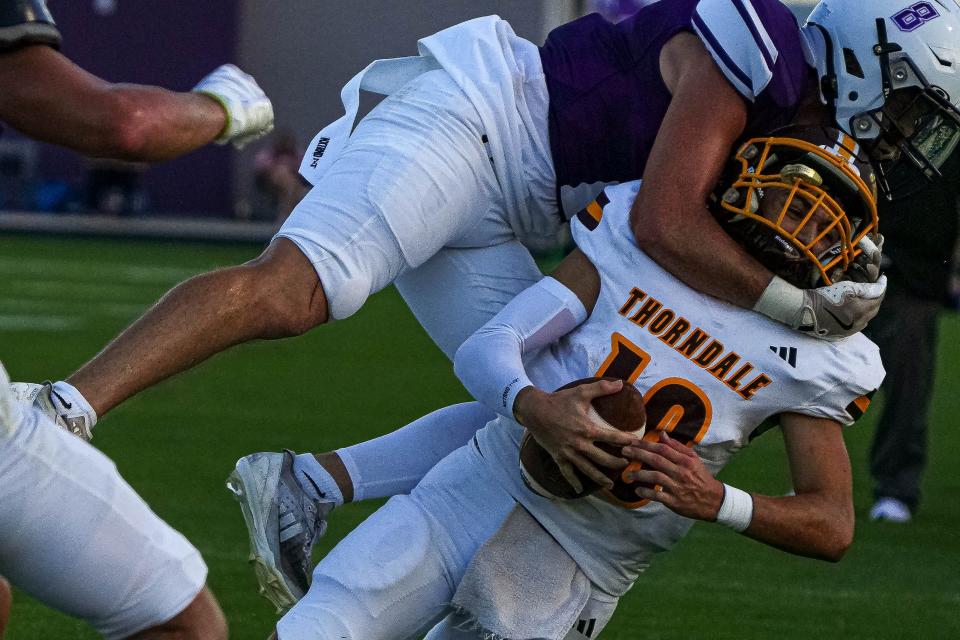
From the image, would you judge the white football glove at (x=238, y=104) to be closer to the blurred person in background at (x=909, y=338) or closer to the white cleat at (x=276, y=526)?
the white cleat at (x=276, y=526)

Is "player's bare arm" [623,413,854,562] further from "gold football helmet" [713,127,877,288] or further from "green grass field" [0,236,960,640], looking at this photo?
"green grass field" [0,236,960,640]

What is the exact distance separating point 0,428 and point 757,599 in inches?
123

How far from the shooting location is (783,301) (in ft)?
10.2

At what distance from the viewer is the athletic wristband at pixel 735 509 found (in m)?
2.97

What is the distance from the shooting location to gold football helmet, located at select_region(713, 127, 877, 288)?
124 inches

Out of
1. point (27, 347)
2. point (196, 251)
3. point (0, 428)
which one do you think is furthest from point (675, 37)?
point (196, 251)

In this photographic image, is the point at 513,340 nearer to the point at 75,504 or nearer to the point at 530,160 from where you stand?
the point at 530,160

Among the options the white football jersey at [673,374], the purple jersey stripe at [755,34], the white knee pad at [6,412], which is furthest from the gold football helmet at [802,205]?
the white knee pad at [6,412]

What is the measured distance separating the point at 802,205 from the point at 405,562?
1.05 metres

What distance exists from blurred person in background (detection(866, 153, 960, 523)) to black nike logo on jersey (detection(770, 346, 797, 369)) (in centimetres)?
302

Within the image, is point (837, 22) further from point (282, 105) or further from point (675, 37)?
point (282, 105)

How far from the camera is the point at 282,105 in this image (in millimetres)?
23766

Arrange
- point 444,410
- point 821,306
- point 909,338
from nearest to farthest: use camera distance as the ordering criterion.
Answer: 1. point 821,306
2. point 444,410
3. point 909,338

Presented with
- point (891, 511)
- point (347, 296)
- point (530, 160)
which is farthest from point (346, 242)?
point (891, 511)
